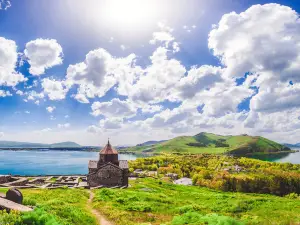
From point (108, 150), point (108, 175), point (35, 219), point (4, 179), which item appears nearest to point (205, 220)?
point (35, 219)

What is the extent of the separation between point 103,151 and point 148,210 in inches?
1413

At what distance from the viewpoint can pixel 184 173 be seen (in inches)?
4409

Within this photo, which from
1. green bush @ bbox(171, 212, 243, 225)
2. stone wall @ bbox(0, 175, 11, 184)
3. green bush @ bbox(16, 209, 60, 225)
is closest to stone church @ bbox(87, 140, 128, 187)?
stone wall @ bbox(0, 175, 11, 184)

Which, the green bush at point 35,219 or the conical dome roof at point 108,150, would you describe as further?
the conical dome roof at point 108,150

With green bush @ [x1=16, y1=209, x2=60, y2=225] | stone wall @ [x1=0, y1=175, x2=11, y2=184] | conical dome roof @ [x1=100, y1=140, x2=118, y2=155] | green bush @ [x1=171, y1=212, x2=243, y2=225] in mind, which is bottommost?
stone wall @ [x1=0, y1=175, x2=11, y2=184]

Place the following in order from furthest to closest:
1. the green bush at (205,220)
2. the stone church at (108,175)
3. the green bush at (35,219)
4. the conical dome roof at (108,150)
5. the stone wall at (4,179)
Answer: the conical dome roof at (108,150) < the stone wall at (4,179) < the stone church at (108,175) < the green bush at (205,220) < the green bush at (35,219)

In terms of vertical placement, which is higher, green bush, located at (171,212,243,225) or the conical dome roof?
the conical dome roof

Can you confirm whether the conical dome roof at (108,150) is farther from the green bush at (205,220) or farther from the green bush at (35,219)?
the green bush at (35,219)

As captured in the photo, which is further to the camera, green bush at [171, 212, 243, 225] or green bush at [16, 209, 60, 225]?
green bush at [171, 212, 243, 225]

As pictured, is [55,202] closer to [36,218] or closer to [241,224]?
[36,218]

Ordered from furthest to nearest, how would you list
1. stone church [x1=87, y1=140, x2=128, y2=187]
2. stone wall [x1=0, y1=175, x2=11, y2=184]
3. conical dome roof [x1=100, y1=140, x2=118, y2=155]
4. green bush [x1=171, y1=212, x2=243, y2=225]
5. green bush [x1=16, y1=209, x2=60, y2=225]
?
conical dome roof [x1=100, y1=140, x2=118, y2=155]
stone wall [x1=0, y1=175, x2=11, y2=184]
stone church [x1=87, y1=140, x2=128, y2=187]
green bush [x1=171, y1=212, x2=243, y2=225]
green bush [x1=16, y1=209, x2=60, y2=225]

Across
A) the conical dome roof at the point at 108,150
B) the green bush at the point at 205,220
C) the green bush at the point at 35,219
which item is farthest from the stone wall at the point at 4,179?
the green bush at the point at 205,220

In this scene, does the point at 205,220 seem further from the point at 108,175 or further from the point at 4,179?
the point at 4,179

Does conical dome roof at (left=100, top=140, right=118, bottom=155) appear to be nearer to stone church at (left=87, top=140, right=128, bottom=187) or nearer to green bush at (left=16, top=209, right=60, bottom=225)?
stone church at (left=87, top=140, right=128, bottom=187)
